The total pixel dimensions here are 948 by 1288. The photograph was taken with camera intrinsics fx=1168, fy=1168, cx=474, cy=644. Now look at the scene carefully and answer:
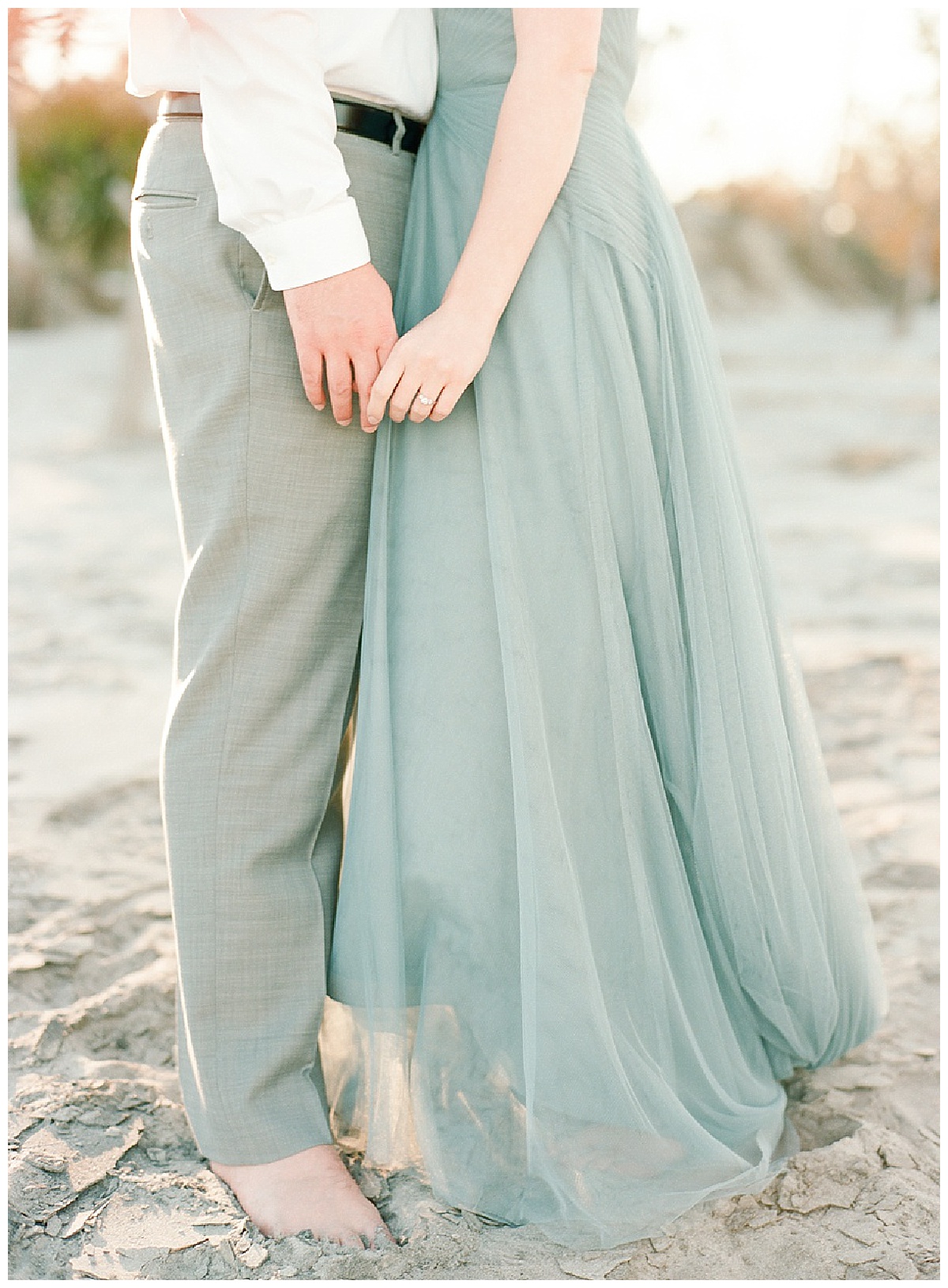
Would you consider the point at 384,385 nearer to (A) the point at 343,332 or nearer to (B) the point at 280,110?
Answer: (A) the point at 343,332

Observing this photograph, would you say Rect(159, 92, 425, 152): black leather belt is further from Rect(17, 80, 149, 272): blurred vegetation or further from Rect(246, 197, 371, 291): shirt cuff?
Rect(17, 80, 149, 272): blurred vegetation

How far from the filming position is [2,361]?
82.5 inches

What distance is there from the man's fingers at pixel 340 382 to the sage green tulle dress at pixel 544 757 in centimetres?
7

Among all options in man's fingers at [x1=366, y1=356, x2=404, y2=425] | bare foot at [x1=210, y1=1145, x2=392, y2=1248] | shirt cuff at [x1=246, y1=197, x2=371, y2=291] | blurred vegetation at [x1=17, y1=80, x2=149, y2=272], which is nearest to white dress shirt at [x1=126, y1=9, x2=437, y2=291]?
shirt cuff at [x1=246, y1=197, x2=371, y2=291]

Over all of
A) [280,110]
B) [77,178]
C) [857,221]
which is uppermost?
[857,221]

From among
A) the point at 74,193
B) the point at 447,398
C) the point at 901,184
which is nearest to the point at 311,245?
the point at 447,398

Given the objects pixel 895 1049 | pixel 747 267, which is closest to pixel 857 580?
pixel 895 1049

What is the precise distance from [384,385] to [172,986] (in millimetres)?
982

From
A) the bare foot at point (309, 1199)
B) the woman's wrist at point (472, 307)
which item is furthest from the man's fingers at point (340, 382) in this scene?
the bare foot at point (309, 1199)

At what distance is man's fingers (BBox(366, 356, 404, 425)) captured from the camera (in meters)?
1.18

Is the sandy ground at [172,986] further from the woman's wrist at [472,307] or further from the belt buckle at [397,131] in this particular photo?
the belt buckle at [397,131]

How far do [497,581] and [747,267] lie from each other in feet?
69.9

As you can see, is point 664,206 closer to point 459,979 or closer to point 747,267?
point 459,979

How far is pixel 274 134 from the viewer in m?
1.09
